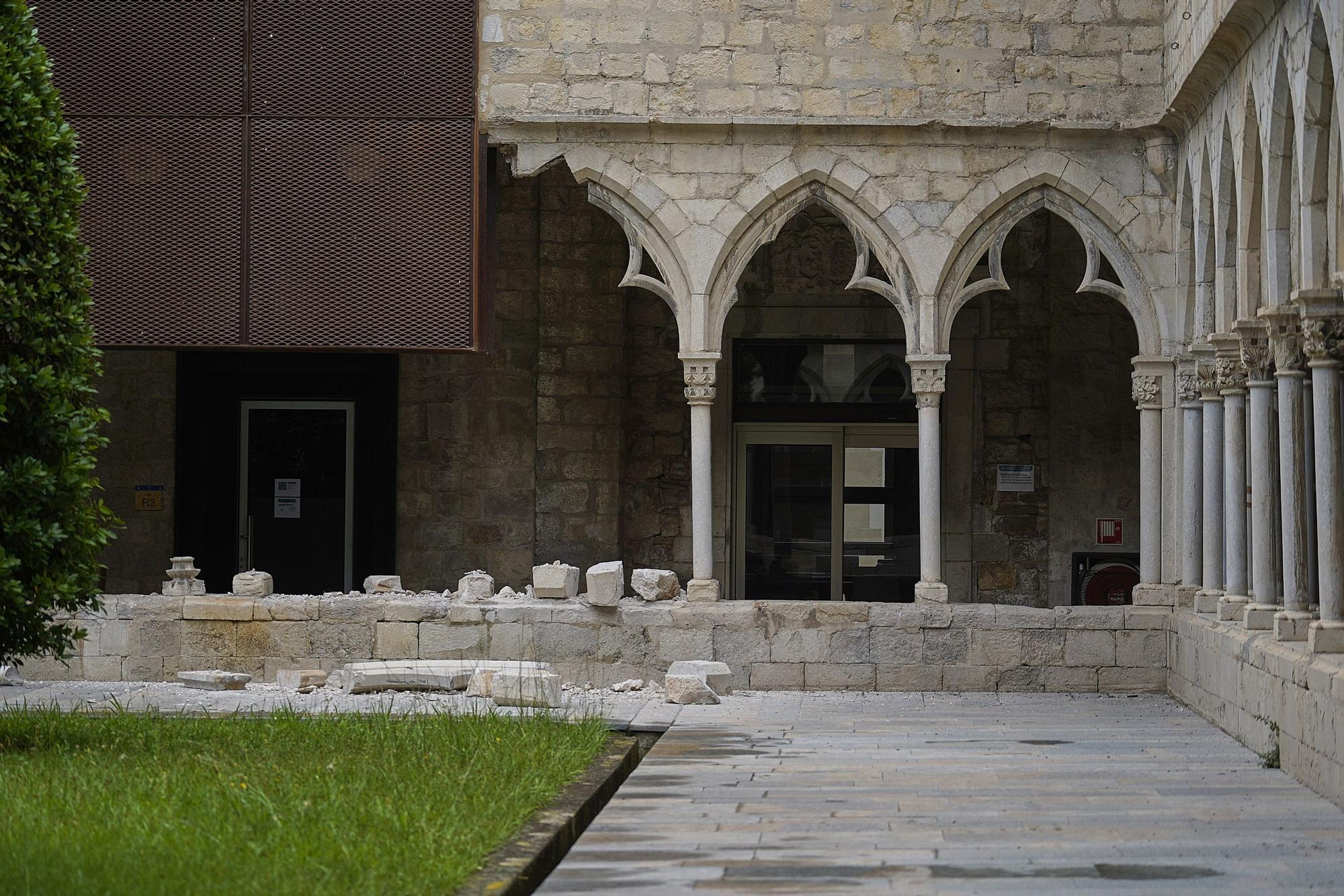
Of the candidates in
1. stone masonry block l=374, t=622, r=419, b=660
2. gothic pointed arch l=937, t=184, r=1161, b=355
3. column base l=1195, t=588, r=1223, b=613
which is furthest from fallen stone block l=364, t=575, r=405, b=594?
column base l=1195, t=588, r=1223, b=613

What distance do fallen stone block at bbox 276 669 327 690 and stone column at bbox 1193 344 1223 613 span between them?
5.05m

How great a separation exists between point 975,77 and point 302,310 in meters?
4.32

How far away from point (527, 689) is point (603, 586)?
4.68 ft

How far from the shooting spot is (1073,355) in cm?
1370

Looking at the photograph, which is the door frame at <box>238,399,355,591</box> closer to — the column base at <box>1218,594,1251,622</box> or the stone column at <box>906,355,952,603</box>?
the stone column at <box>906,355,952,603</box>

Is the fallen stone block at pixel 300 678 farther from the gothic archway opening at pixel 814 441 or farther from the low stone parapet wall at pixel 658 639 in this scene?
the gothic archway opening at pixel 814 441

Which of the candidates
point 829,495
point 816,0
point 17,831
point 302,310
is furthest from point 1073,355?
point 17,831

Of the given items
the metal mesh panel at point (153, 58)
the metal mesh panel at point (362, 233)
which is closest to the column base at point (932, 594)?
the metal mesh panel at point (362, 233)

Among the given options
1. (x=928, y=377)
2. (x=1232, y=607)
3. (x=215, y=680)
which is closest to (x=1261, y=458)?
(x=1232, y=607)

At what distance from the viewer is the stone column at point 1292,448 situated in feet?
26.5

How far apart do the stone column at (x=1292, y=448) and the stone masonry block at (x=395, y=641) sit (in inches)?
199

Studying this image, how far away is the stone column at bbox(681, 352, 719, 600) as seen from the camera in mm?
10977

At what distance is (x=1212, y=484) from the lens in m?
10.0

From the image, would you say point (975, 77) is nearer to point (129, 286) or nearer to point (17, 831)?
point (129, 286)
